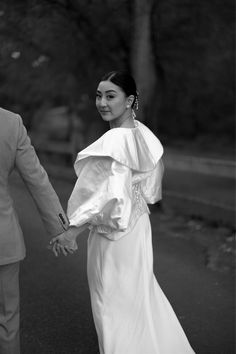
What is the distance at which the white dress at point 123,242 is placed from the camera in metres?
3.38

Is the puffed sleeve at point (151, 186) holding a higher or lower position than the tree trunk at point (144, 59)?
lower

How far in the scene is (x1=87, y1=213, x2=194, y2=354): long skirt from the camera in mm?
3537

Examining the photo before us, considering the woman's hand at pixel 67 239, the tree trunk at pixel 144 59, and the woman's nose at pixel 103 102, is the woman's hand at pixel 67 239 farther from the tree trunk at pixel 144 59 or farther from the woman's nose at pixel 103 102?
the tree trunk at pixel 144 59

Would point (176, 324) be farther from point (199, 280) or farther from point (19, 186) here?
point (19, 186)

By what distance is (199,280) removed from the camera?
5.91 meters

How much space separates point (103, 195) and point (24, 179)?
1.48ft

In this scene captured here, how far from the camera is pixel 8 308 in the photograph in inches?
130

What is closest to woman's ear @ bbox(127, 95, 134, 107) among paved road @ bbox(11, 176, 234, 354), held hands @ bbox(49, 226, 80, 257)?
held hands @ bbox(49, 226, 80, 257)

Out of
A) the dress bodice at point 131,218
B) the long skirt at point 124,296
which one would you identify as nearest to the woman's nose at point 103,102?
the dress bodice at point 131,218

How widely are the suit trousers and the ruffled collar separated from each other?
74cm

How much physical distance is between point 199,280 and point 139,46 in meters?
4.25

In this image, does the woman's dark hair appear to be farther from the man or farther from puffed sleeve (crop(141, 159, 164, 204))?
the man

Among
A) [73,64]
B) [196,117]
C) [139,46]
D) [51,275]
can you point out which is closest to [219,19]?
[139,46]

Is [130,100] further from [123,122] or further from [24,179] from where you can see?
[24,179]
